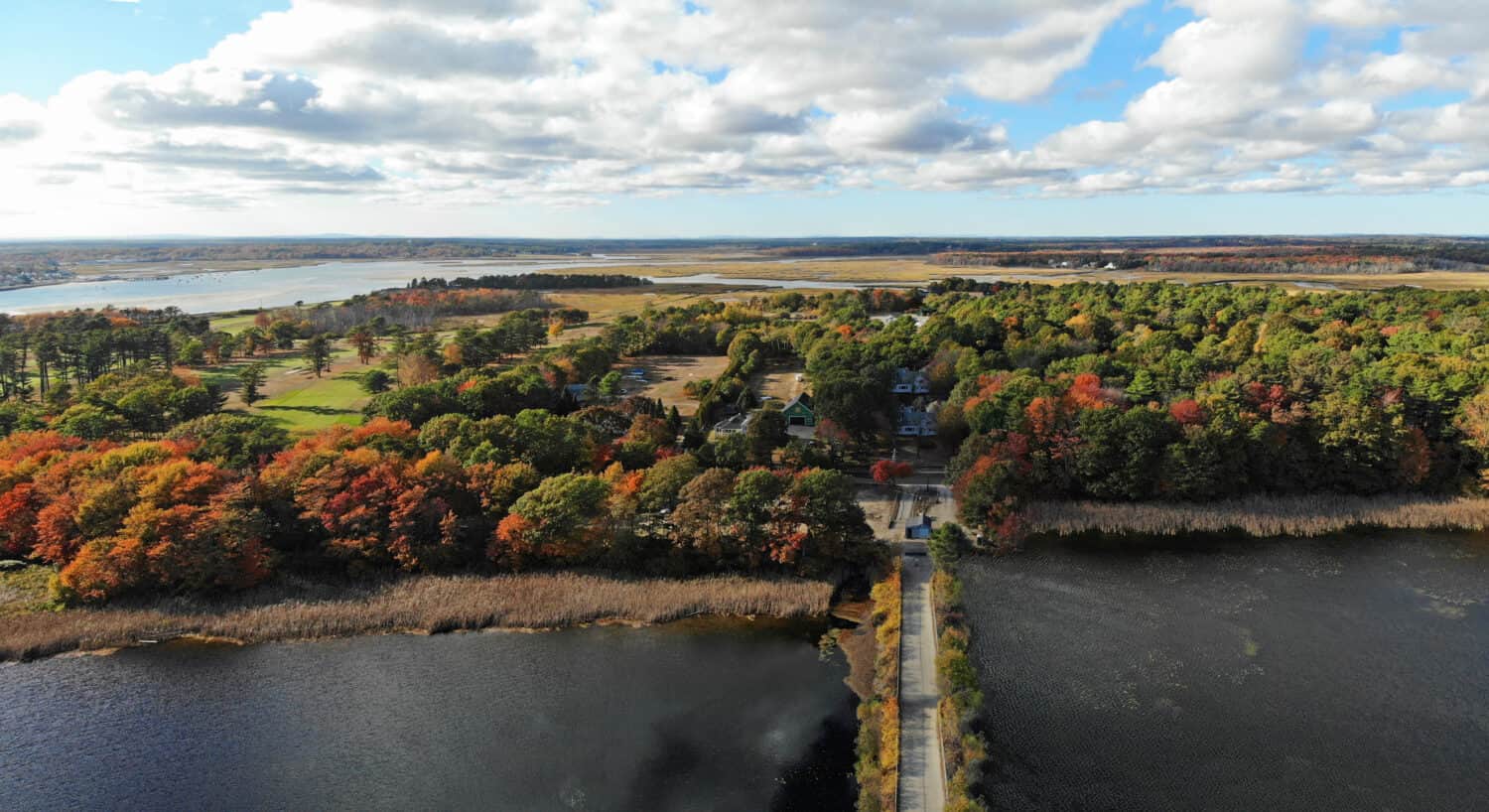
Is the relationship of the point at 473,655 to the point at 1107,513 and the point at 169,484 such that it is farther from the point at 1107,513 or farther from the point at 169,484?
the point at 1107,513

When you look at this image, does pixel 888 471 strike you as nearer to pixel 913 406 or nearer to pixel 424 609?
pixel 913 406

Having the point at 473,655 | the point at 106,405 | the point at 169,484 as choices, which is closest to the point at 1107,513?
the point at 473,655

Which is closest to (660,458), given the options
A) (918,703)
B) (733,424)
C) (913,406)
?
(733,424)

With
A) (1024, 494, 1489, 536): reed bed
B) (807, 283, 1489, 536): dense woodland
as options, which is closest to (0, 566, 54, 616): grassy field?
(807, 283, 1489, 536): dense woodland

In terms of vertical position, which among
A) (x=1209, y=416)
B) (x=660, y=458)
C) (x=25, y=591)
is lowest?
(x=25, y=591)

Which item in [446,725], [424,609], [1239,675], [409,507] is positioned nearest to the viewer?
[446,725]

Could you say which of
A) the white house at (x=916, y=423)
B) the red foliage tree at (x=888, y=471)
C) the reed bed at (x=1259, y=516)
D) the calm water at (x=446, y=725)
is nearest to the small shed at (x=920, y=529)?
the red foliage tree at (x=888, y=471)
